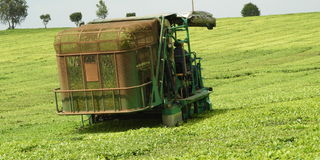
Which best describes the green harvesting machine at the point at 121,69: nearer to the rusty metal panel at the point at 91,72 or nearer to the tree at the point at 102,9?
the rusty metal panel at the point at 91,72

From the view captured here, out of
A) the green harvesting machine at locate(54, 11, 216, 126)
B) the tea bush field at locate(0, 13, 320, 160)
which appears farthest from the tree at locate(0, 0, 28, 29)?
the green harvesting machine at locate(54, 11, 216, 126)

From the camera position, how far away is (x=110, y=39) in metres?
19.0

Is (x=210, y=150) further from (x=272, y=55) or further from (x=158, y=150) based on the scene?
Answer: (x=272, y=55)

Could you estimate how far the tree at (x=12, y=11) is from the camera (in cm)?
15500

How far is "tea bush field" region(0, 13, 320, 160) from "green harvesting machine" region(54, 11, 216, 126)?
2.89 feet

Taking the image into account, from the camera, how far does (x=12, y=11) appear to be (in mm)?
156250

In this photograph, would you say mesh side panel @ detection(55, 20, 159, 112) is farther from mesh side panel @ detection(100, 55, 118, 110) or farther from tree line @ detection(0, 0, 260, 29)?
tree line @ detection(0, 0, 260, 29)

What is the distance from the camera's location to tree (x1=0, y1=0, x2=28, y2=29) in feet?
509

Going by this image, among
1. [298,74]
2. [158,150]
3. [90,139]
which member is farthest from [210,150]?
[298,74]

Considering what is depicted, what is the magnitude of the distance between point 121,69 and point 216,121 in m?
3.36

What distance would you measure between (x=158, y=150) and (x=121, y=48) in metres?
4.39

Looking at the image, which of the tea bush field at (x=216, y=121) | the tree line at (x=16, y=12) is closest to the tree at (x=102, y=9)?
the tree line at (x=16, y=12)

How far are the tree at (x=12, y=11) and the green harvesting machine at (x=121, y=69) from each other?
139 meters

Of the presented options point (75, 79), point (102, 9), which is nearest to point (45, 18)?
point (102, 9)
